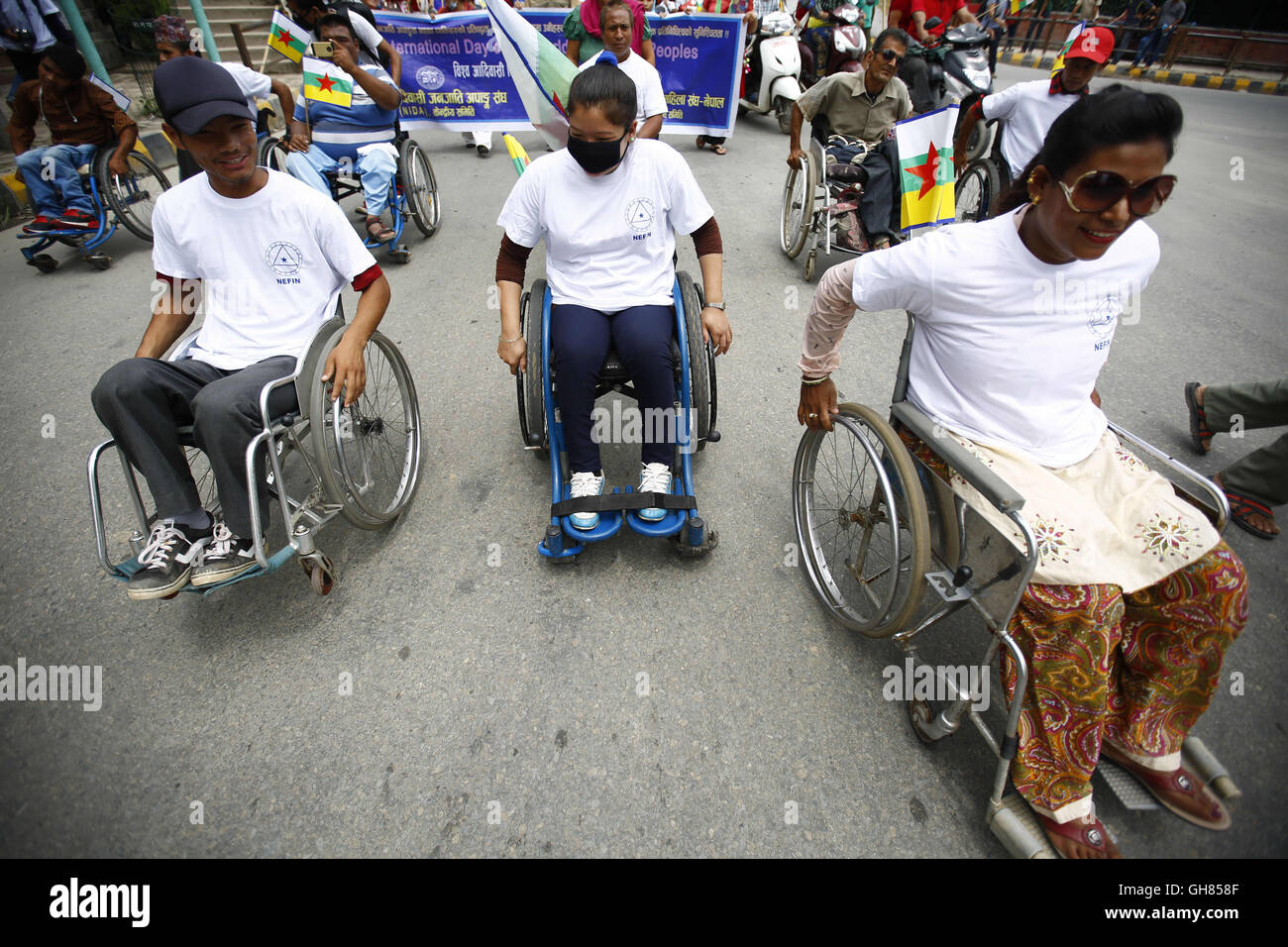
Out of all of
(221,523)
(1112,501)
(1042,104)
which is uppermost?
(1042,104)

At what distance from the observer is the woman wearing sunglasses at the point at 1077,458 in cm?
132

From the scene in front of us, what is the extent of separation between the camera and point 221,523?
1896 millimetres

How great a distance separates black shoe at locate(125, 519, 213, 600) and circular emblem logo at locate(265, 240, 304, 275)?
2.87ft

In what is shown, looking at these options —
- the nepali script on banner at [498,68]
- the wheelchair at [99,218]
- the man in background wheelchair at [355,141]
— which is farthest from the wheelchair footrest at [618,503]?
the nepali script on banner at [498,68]

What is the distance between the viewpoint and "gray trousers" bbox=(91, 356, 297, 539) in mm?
1695

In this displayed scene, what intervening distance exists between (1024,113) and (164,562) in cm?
495

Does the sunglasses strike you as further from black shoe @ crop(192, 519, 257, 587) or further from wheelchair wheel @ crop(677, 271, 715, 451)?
black shoe @ crop(192, 519, 257, 587)

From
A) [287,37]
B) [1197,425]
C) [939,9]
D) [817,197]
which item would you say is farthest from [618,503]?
[939,9]

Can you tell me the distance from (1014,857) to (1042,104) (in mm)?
4162

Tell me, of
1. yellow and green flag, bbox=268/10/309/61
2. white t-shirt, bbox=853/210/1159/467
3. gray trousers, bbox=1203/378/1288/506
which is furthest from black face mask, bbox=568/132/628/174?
yellow and green flag, bbox=268/10/309/61

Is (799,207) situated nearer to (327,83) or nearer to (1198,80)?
(327,83)
